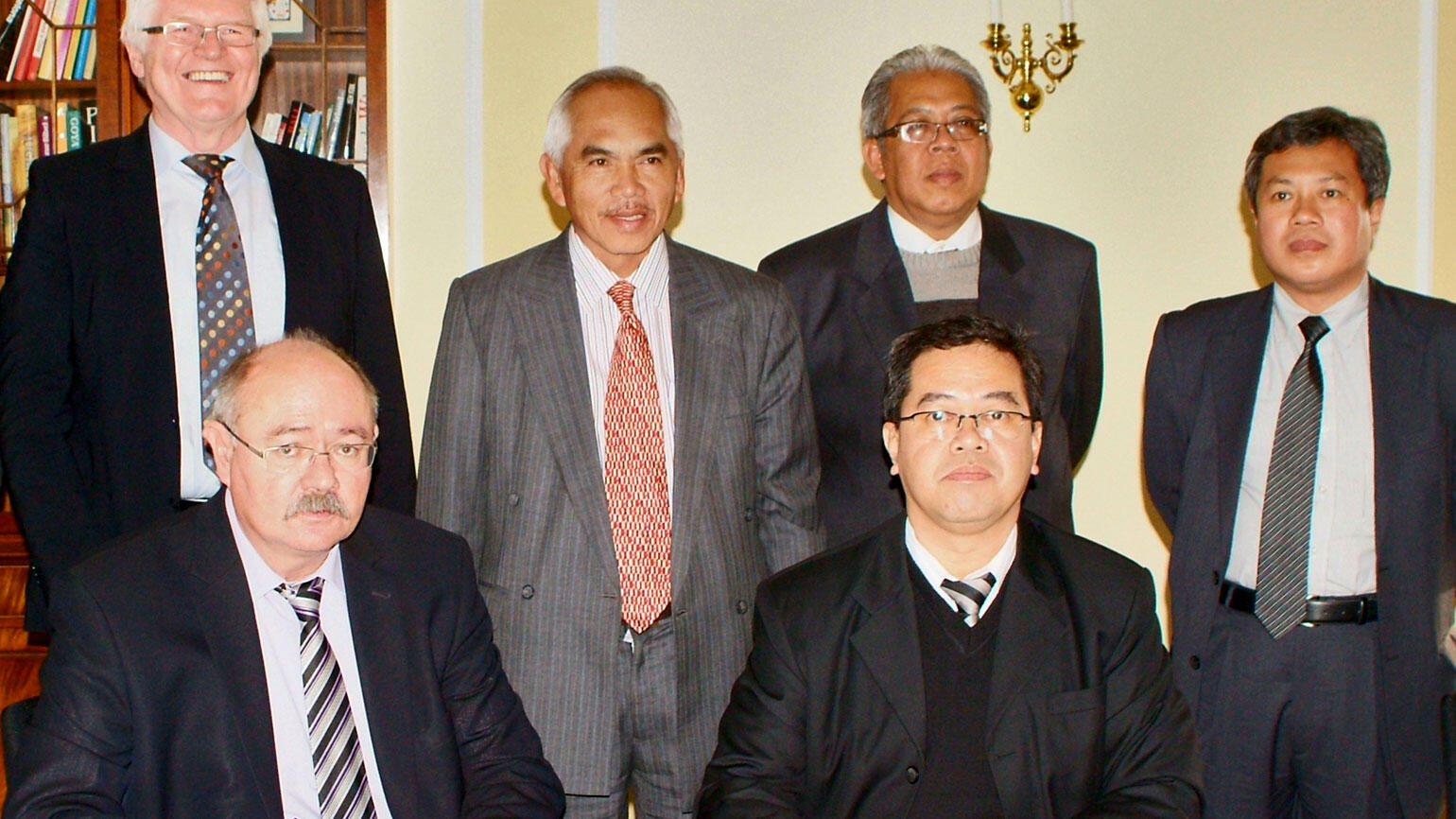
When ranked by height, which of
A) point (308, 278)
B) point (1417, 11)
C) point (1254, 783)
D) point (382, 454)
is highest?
point (1417, 11)

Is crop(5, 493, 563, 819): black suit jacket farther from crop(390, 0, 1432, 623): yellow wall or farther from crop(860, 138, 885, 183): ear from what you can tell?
crop(390, 0, 1432, 623): yellow wall

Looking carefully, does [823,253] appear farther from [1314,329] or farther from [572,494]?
[1314,329]

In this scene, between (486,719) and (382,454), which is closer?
(486,719)

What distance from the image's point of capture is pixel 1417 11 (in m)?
4.07

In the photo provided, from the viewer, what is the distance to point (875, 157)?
125 inches

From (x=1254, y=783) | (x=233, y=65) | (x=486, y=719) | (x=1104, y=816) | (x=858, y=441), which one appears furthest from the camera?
(x=858, y=441)

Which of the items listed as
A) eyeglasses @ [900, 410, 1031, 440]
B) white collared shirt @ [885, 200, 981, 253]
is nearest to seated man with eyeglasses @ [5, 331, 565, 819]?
eyeglasses @ [900, 410, 1031, 440]

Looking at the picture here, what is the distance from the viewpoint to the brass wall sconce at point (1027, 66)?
408 centimetres

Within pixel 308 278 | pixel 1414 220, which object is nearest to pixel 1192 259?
pixel 1414 220

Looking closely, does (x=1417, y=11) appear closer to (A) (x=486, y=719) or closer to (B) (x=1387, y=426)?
(B) (x=1387, y=426)

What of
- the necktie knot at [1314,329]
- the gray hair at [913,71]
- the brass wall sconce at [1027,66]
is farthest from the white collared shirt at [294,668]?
the brass wall sconce at [1027,66]

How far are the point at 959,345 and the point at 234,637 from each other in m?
1.22

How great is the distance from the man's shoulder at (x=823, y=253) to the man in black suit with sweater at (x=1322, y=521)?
0.86 metres

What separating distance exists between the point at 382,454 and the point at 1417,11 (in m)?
3.30
